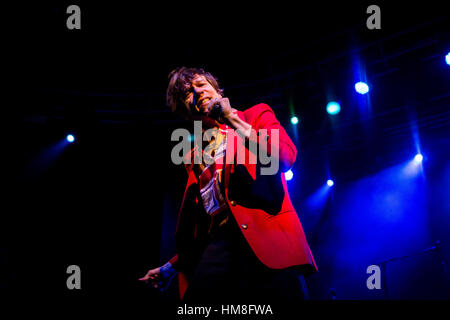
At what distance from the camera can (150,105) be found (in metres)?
5.89

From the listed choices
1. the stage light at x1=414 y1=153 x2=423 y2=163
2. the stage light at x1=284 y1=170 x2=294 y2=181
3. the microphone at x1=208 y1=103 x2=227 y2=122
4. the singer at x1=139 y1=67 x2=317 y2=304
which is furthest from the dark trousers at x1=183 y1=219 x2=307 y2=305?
the stage light at x1=414 y1=153 x2=423 y2=163

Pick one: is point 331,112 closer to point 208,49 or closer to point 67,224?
point 208,49

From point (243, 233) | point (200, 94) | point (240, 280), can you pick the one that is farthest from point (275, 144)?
point (200, 94)

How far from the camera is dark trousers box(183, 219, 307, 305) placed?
1.38 metres

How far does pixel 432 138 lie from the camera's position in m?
7.36

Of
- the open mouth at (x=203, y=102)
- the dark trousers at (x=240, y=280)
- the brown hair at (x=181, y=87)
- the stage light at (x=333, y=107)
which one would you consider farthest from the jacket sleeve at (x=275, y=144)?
the stage light at (x=333, y=107)

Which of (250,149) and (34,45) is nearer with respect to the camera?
(250,149)

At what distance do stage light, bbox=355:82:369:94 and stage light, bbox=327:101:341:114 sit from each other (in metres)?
0.48

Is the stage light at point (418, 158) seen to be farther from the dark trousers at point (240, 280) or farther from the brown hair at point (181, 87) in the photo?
the dark trousers at point (240, 280)

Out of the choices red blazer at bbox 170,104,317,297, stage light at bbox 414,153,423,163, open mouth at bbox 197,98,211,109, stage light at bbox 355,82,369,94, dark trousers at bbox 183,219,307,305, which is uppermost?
stage light at bbox 355,82,369,94

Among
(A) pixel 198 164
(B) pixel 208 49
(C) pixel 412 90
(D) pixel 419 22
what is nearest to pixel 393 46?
(D) pixel 419 22

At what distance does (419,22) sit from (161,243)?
555 centimetres

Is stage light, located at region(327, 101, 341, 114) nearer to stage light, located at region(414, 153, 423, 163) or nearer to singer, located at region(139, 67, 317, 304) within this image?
stage light, located at region(414, 153, 423, 163)

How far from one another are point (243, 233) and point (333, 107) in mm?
5313
